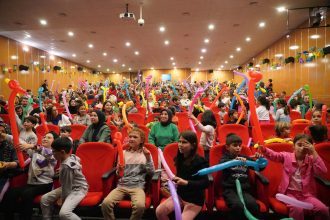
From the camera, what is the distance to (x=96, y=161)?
10.1 feet

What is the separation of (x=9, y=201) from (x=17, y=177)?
0.91 ft

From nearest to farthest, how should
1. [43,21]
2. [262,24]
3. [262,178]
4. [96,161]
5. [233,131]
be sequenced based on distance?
[262,178] → [96,161] → [233,131] → [43,21] → [262,24]

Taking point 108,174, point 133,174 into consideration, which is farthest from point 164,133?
point 108,174

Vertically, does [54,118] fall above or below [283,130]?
above

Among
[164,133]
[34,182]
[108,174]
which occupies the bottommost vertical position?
[34,182]

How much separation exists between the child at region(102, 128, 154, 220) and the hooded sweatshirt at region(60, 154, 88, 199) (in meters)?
0.34

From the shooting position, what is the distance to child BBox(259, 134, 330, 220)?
2420 millimetres

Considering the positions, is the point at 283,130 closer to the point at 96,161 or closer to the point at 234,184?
the point at 234,184

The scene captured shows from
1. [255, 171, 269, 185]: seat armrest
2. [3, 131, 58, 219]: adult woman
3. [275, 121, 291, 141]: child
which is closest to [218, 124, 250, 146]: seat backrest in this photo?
[275, 121, 291, 141]: child

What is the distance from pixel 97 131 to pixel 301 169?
271cm

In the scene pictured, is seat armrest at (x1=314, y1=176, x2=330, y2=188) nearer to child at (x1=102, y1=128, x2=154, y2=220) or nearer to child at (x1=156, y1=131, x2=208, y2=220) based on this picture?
child at (x1=156, y1=131, x2=208, y2=220)

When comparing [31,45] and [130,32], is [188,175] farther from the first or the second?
[31,45]

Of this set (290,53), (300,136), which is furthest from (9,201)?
(290,53)

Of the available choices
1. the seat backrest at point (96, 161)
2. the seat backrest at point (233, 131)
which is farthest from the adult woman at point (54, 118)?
the seat backrest at point (233, 131)
